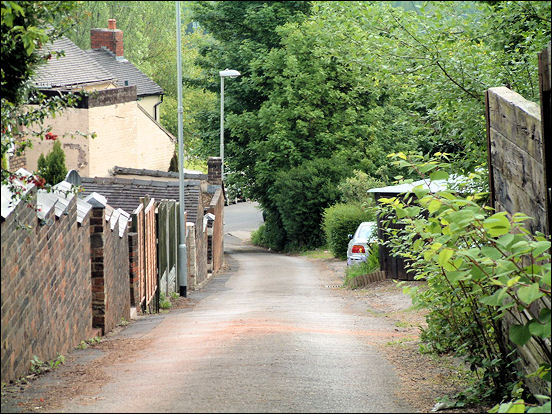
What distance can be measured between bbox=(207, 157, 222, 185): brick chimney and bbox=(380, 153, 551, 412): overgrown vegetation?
2797 cm

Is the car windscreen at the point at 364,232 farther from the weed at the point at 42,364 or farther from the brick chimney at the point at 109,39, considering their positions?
the brick chimney at the point at 109,39

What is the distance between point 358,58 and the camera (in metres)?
10.9

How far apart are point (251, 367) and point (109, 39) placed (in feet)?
151

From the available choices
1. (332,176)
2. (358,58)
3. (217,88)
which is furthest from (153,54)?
(358,58)

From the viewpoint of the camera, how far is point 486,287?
6078 mm

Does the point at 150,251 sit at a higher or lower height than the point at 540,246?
lower

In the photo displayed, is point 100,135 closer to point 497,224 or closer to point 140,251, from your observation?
point 140,251

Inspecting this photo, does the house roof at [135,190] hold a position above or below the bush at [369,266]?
above

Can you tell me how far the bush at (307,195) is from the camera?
129 ft

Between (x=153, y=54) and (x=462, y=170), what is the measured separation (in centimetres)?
5686

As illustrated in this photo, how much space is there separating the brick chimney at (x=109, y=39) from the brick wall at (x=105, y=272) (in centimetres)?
3991

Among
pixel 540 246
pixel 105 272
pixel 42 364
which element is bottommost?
pixel 42 364

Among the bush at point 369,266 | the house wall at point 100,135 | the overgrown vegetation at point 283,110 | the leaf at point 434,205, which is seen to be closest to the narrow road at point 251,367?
the leaf at point 434,205

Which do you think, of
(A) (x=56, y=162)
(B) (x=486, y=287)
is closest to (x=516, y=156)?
(B) (x=486, y=287)
